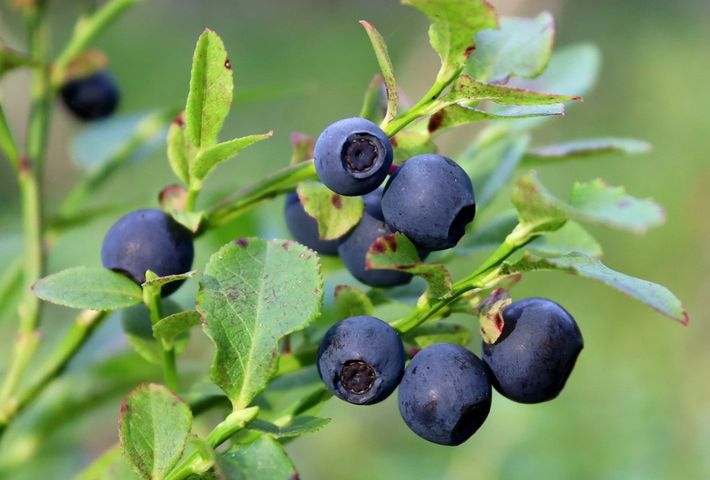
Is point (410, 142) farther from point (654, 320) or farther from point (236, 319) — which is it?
point (654, 320)

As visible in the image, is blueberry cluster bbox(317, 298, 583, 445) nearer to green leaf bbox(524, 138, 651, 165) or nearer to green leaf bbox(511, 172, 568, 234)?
green leaf bbox(511, 172, 568, 234)

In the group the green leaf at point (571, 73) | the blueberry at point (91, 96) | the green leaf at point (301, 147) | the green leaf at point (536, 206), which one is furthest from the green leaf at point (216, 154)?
the blueberry at point (91, 96)

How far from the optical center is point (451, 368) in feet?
2.53

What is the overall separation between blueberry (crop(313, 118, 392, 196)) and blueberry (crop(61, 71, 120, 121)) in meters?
0.91

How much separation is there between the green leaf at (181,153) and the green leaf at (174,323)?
0.17 m

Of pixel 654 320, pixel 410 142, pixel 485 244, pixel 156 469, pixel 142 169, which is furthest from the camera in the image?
pixel 142 169

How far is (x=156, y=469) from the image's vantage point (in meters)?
0.74

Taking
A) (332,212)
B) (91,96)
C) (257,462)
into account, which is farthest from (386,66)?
(91,96)

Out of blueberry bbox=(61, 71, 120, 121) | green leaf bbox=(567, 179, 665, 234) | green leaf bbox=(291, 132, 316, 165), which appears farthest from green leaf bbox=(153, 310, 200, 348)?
blueberry bbox=(61, 71, 120, 121)

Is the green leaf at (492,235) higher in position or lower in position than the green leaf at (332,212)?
lower

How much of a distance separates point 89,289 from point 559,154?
64 centimetres

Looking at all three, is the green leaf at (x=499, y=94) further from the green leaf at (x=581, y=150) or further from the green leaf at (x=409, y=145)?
the green leaf at (x=581, y=150)

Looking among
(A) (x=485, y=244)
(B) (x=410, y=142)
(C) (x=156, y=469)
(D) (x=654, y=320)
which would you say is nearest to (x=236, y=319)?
(C) (x=156, y=469)

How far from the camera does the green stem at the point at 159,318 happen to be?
0.81m
